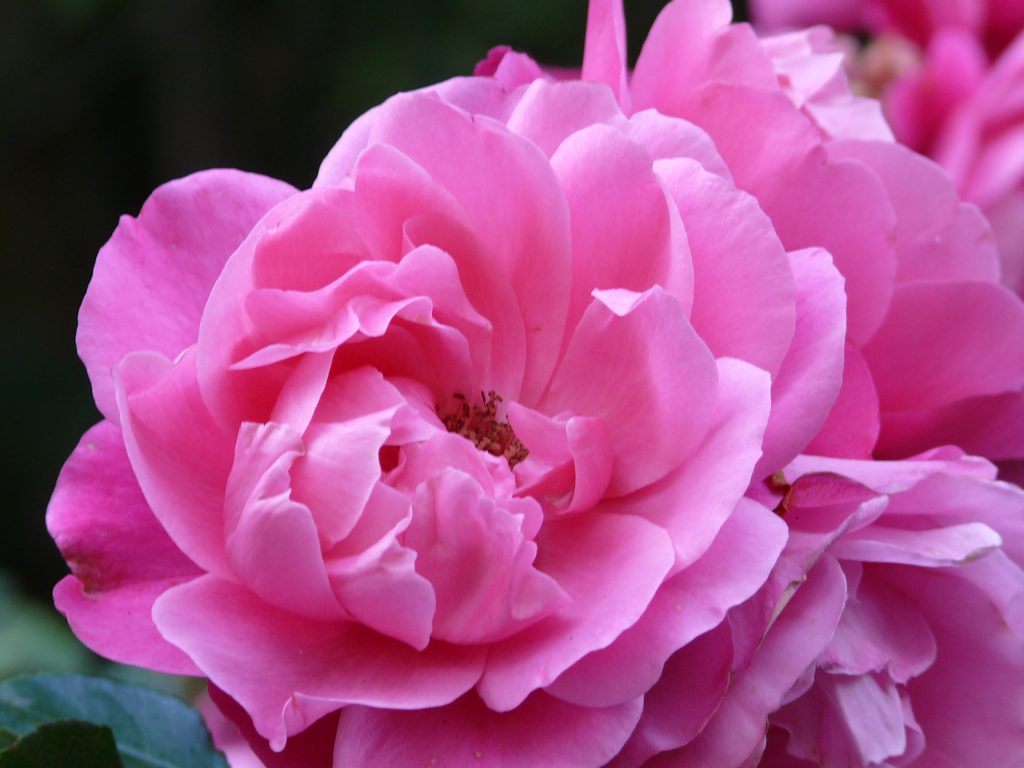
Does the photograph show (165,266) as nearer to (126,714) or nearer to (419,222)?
(419,222)

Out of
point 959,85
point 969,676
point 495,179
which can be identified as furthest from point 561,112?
point 959,85

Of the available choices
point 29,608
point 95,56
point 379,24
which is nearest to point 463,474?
point 29,608

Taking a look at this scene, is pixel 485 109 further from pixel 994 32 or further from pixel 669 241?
pixel 994 32

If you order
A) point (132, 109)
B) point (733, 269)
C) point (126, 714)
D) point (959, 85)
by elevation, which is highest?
point (733, 269)

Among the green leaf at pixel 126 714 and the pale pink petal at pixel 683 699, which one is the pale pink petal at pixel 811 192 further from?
the green leaf at pixel 126 714

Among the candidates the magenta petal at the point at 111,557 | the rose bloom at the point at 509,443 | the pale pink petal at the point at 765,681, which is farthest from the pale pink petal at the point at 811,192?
the magenta petal at the point at 111,557

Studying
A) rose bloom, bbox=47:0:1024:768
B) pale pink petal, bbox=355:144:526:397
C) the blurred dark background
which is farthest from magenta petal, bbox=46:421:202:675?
the blurred dark background

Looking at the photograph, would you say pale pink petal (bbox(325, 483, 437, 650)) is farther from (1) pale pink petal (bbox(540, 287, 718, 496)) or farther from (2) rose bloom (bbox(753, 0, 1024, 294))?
(2) rose bloom (bbox(753, 0, 1024, 294))
